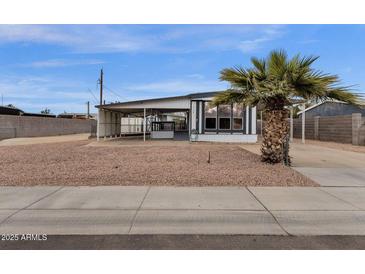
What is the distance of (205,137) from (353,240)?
61.3 feet

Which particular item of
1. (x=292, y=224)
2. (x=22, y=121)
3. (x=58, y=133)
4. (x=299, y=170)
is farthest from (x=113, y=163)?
(x=58, y=133)

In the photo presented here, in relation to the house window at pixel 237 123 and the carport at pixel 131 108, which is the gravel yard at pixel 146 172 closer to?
the house window at pixel 237 123

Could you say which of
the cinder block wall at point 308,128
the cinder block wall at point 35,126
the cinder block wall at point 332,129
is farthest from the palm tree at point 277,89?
the cinder block wall at point 35,126

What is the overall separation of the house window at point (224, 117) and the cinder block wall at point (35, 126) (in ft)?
53.9

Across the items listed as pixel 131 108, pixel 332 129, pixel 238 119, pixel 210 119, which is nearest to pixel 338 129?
pixel 332 129

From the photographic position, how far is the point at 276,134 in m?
11.8

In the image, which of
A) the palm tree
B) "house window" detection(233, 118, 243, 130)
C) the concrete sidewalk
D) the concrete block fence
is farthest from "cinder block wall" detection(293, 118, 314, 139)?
the concrete sidewalk

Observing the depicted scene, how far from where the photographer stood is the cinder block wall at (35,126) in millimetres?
31141

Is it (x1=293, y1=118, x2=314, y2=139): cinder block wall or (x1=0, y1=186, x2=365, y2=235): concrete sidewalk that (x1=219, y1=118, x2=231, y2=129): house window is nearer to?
(x1=293, y1=118, x2=314, y2=139): cinder block wall

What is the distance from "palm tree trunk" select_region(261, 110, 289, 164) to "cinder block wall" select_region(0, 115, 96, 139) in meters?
25.9

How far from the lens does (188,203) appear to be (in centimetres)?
711

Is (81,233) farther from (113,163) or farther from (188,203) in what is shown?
(113,163)

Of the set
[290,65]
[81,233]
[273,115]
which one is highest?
[290,65]

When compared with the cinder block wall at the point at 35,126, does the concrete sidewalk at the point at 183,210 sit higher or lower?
lower
